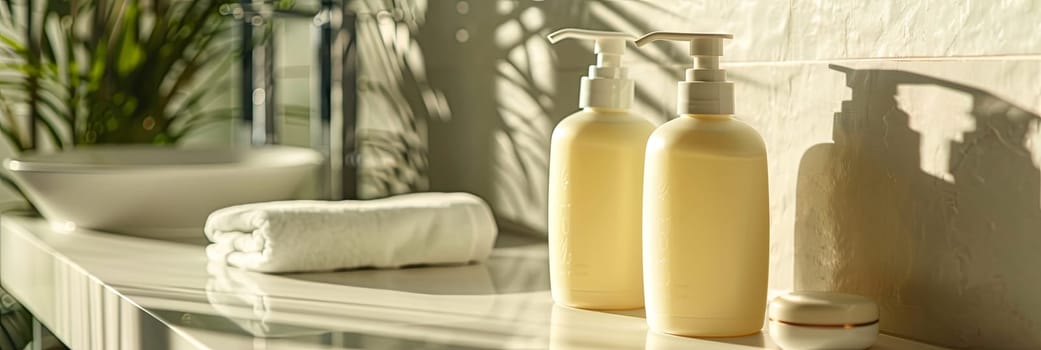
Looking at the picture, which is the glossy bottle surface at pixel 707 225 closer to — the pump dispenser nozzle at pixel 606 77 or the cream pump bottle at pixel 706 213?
the cream pump bottle at pixel 706 213

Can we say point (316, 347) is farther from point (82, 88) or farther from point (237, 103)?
point (237, 103)

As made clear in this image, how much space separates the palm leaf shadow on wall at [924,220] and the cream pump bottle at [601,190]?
13cm

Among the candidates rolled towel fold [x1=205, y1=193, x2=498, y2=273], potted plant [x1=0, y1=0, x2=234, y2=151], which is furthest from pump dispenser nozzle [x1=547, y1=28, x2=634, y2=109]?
potted plant [x1=0, y1=0, x2=234, y2=151]

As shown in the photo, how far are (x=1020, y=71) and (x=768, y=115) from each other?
239 mm

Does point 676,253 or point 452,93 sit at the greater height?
point 452,93

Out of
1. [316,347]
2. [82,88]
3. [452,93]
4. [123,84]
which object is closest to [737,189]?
[316,347]

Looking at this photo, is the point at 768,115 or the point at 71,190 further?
the point at 71,190

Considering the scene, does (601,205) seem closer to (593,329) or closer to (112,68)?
(593,329)

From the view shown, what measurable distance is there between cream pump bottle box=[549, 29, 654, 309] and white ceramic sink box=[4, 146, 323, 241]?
53 centimetres

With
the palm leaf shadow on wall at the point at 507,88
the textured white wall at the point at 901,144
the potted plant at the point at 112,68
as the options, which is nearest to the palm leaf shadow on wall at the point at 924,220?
the textured white wall at the point at 901,144

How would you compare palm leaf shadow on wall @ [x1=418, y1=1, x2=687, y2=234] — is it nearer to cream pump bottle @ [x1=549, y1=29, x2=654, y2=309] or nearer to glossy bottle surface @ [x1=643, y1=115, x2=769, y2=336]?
cream pump bottle @ [x1=549, y1=29, x2=654, y2=309]

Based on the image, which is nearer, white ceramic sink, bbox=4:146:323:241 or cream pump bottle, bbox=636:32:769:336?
cream pump bottle, bbox=636:32:769:336

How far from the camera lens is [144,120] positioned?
182cm

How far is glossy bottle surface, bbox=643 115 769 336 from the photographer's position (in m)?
0.70
